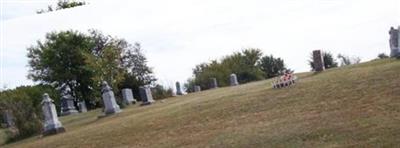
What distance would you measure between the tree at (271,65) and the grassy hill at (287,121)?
3814cm

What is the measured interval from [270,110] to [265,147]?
451 cm

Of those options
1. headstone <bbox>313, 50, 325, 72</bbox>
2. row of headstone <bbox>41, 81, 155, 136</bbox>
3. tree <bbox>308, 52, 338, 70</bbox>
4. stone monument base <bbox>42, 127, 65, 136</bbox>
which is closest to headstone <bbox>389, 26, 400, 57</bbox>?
headstone <bbox>313, 50, 325, 72</bbox>

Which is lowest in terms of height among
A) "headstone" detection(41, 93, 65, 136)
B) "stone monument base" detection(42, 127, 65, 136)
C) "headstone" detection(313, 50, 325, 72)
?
"stone monument base" detection(42, 127, 65, 136)

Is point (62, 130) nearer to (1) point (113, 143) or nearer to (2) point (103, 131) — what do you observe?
(2) point (103, 131)

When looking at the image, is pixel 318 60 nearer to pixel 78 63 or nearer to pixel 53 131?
pixel 53 131

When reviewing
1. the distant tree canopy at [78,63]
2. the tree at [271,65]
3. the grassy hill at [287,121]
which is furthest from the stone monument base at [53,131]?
the tree at [271,65]

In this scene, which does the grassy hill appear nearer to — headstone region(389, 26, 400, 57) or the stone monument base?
the stone monument base

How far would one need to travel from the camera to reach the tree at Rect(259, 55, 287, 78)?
188 ft

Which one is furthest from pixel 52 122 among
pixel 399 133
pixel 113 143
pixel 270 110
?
pixel 399 133

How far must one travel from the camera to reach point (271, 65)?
5897cm

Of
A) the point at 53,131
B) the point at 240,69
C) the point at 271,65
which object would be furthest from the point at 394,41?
the point at 271,65

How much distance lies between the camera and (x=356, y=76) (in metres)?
18.3

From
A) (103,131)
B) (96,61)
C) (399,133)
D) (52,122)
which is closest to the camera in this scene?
(399,133)

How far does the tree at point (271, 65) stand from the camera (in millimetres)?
57284
